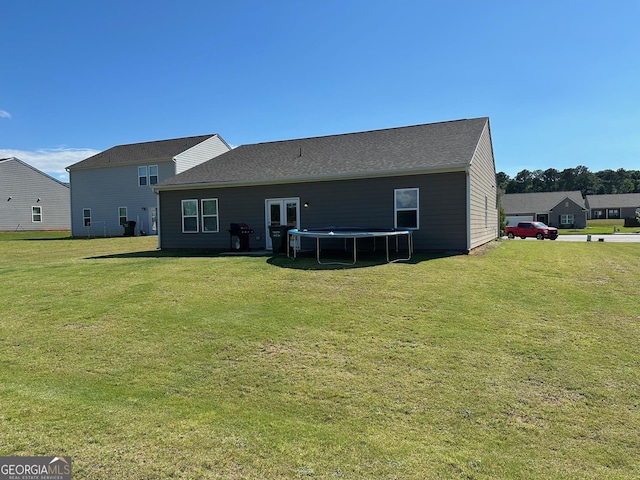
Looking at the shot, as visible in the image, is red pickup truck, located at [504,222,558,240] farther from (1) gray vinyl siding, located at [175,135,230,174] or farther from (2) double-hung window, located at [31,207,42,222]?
(2) double-hung window, located at [31,207,42,222]

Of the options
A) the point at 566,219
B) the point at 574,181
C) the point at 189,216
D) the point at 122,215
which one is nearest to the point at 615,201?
the point at 566,219

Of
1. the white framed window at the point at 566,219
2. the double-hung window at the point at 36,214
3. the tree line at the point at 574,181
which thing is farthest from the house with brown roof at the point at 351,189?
the tree line at the point at 574,181

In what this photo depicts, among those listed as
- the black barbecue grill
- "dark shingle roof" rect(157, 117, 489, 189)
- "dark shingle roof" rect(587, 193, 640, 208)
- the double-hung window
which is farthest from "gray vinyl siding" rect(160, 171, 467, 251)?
"dark shingle roof" rect(587, 193, 640, 208)

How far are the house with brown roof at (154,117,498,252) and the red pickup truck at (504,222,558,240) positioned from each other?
477 inches

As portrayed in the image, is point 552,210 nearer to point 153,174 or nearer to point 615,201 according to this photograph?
point 615,201

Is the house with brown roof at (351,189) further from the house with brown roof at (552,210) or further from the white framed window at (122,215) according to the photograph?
the house with brown roof at (552,210)

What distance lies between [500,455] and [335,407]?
1.26m

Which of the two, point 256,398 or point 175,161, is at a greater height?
point 175,161

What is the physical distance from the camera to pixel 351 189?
13.6m

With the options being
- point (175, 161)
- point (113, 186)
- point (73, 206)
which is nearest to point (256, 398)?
point (175, 161)

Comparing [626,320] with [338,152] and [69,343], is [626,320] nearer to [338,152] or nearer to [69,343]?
[69,343]

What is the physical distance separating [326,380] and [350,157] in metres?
11.9

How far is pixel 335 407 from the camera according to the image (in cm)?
343

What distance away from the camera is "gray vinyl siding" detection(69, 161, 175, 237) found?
2783cm
